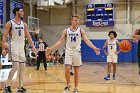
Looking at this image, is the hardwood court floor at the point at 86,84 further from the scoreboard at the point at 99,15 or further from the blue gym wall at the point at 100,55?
the scoreboard at the point at 99,15

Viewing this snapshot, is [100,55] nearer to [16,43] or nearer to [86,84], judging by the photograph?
[86,84]

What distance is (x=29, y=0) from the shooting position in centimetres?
2630

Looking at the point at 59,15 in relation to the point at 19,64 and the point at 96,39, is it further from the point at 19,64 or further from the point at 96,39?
the point at 19,64

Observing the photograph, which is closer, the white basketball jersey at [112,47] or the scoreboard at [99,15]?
the white basketball jersey at [112,47]

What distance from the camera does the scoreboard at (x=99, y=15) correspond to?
2639 cm

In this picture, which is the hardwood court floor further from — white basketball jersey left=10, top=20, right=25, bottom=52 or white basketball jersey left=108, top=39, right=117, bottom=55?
white basketball jersey left=10, top=20, right=25, bottom=52

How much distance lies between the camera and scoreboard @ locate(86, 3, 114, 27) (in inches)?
1039

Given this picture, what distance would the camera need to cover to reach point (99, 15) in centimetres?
2658

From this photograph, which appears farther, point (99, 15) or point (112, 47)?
point (99, 15)

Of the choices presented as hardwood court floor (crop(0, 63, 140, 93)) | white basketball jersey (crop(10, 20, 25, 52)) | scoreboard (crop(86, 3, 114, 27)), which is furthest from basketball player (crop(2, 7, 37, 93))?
scoreboard (crop(86, 3, 114, 27))

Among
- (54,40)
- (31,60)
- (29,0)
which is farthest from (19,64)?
(54,40)

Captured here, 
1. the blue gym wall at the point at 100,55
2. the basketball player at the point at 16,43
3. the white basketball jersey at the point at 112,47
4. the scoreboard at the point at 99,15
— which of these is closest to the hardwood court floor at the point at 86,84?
the basketball player at the point at 16,43

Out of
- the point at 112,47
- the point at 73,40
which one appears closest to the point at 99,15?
the point at 112,47

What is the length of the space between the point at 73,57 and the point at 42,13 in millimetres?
23412
